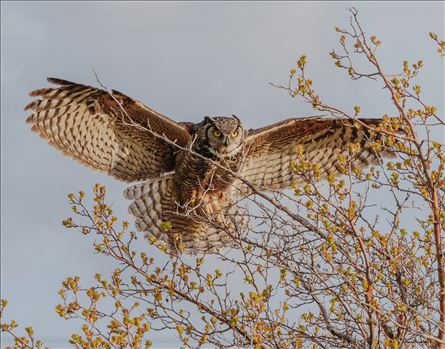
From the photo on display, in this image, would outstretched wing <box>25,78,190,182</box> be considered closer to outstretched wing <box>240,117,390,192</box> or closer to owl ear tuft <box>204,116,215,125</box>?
owl ear tuft <box>204,116,215,125</box>

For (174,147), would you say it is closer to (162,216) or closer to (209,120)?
(209,120)

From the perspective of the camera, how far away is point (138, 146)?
25.6ft

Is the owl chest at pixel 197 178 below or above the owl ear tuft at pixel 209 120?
below

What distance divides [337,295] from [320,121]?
3.54 m

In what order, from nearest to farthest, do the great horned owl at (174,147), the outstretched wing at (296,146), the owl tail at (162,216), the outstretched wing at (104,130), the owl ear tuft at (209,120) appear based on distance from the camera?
the outstretched wing at (104,130) → the great horned owl at (174,147) → the owl ear tuft at (209,120) → the outstretched wing at (296,146) → the owl tail at (162,216)

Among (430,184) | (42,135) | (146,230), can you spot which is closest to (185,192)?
(146,230)

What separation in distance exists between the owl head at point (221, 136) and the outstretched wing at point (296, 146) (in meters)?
0.18

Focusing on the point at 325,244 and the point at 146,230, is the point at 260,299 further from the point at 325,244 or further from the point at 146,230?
the point at 146,230

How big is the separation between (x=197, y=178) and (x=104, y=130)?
114 centimetres

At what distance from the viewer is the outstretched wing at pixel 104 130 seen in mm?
7039

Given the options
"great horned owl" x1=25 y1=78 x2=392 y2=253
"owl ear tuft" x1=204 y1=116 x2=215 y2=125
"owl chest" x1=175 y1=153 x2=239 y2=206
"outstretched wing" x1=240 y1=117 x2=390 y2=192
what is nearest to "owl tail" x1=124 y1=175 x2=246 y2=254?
"great horned owl" x1=25 y1=78 x2=392 y2=253

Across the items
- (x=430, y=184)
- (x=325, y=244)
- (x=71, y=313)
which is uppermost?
(x=430, y=184)

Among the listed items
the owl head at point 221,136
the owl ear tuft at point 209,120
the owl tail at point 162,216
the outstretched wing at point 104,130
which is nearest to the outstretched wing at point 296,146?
the owl head at point 221,136

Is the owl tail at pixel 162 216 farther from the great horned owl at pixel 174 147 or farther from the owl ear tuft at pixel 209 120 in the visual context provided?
the owl ear tuft at pixel 209 120
